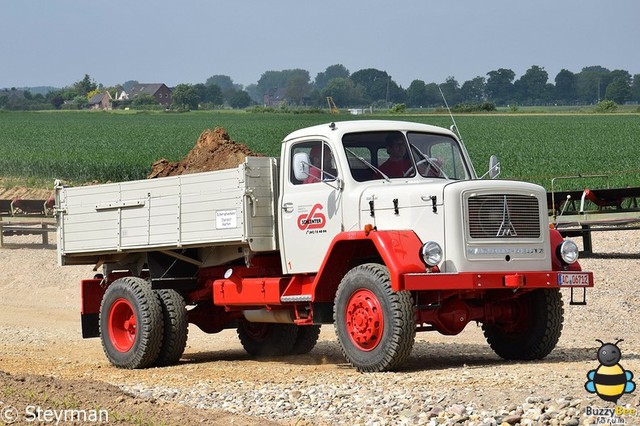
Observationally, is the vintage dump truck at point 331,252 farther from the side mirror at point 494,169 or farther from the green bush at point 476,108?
the green bush at point 476,108

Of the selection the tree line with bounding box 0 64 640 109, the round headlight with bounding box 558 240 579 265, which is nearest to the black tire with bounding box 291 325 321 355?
the round headlight with bounding box 558 240 579 265

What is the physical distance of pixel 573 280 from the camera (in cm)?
1235

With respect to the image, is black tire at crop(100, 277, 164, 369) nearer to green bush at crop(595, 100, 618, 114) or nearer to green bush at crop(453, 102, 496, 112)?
green bush at crop(453, 102, 496, 112)

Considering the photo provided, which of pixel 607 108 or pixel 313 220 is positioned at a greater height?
pixel 607 108

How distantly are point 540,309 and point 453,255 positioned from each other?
5.77ft

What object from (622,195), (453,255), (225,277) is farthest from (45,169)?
(453,255)

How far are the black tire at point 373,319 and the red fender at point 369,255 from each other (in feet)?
0.70

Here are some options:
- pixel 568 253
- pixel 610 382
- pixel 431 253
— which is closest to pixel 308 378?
pixel 431 253

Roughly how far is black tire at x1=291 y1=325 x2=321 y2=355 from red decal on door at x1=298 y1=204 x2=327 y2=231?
284 cm

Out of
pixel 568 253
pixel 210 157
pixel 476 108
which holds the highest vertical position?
pixel 476 108

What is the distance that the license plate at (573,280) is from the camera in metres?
12.3

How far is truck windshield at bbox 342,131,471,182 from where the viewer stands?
13.0 metres

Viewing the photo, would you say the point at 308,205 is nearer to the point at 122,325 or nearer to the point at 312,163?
the point at 312,163

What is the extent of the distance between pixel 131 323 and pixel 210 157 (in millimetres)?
3071
